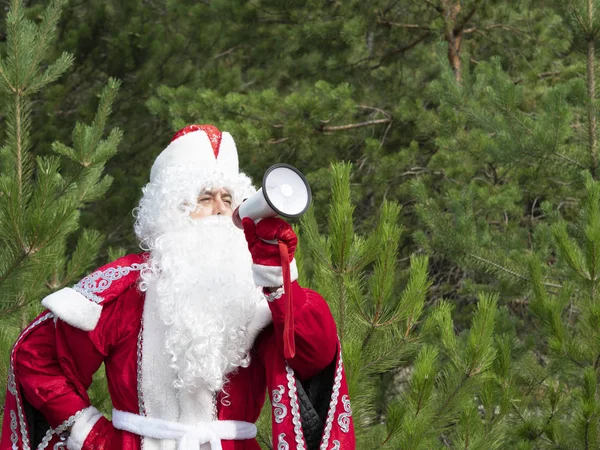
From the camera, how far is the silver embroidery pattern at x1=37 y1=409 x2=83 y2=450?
11.1ft

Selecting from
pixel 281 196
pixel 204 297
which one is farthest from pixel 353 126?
pixel 281 196

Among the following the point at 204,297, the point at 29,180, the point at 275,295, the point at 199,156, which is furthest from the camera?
the point at 29,180

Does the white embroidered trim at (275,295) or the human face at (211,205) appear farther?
the human face at (211,205)

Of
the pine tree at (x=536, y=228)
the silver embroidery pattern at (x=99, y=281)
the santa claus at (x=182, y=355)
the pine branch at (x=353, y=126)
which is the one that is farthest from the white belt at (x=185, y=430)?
the pine branch at (x=353, y=126)

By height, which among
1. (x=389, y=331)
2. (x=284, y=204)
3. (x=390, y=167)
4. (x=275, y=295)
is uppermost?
(x=284, y=204)

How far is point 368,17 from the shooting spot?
8.69m

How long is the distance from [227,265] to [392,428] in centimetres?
95

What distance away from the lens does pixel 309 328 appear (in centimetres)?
311

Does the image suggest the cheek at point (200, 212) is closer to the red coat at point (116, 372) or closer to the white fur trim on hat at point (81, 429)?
the red coat at point (116, 372)

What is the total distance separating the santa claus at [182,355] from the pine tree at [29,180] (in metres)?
0.45

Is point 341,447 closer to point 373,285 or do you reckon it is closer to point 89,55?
point 373,285

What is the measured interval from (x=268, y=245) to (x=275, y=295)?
0.52 feet

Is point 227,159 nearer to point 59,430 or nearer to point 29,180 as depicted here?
point 29,180

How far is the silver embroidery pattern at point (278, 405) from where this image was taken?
3229 mm
